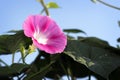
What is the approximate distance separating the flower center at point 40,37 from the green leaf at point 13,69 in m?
0.07

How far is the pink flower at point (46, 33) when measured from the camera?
0.67 meters

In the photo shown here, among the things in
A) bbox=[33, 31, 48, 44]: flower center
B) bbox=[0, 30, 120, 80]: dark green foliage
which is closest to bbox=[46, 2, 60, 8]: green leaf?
bbox=[0, 30, 120, 80]: dark green foliage

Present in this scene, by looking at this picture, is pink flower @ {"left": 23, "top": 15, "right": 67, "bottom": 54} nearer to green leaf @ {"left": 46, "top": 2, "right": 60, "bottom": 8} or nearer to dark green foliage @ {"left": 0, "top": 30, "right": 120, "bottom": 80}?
dark green foliage @ {"left": 0, "top": 30, "right": 120, "bottom": 80}

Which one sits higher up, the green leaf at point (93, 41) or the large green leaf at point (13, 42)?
the large green leaf at point (13, 42)

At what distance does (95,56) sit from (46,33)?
0.14m

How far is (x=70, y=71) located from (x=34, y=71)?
0.35ft

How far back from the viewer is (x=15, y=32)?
856mm

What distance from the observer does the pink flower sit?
0.67 meters

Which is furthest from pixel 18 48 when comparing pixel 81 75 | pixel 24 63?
pixel 81 75

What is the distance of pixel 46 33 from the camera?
0.70 metres

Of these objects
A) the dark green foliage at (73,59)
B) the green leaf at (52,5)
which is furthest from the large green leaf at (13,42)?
the green leaf at (52,5)

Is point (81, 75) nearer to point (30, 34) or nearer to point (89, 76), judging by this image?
point (89, 76)

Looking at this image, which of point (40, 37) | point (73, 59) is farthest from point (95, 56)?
point (40, 37)

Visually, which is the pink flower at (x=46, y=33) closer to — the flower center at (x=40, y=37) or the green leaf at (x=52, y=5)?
the flower center at (x=40, y=37)
